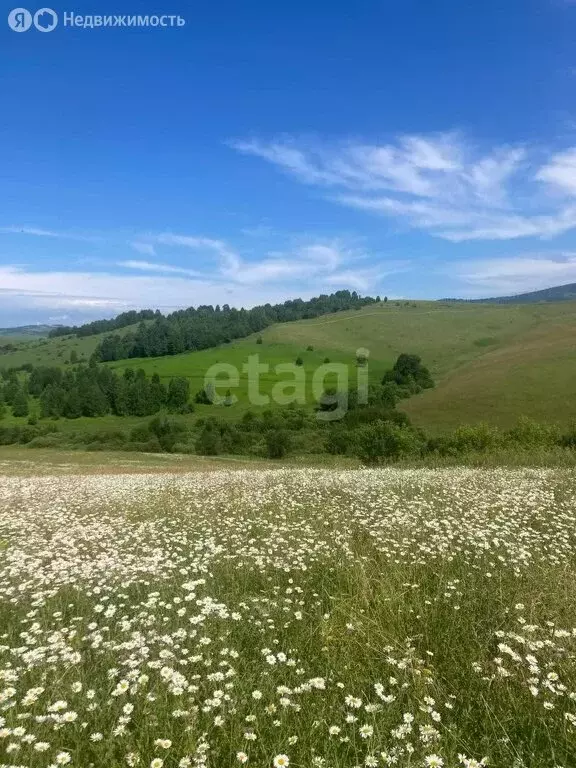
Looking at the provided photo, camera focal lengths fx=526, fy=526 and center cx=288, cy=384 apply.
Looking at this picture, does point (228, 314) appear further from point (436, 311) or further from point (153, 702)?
point (153, 702)

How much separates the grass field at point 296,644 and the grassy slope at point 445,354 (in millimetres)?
58739

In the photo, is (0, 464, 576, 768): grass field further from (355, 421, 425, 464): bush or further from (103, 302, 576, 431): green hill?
(103, 302, 576, 431): green hill

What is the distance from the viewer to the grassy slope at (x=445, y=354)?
7126 centimetres

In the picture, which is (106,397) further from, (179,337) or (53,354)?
(53,354)

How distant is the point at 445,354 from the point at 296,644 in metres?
120

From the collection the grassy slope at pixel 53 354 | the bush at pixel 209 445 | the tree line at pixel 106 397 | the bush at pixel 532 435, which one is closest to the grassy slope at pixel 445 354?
the grassy slope at pixel 53 354

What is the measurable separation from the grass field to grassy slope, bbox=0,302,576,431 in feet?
193

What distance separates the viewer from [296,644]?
5062 mm

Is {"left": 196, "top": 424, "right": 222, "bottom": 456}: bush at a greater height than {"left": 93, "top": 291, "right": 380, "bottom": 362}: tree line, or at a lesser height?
lesser

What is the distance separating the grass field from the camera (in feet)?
12.0

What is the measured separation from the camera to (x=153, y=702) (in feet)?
13.4

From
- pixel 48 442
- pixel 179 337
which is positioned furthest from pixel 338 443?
pixel 179 337

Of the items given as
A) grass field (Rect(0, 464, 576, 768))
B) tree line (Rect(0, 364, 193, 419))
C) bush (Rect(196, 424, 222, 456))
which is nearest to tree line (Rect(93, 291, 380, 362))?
tree line (Rect(0, 364, 193, 419))

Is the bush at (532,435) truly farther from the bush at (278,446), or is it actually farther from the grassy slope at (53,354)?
the grassy slope at (53,354)
